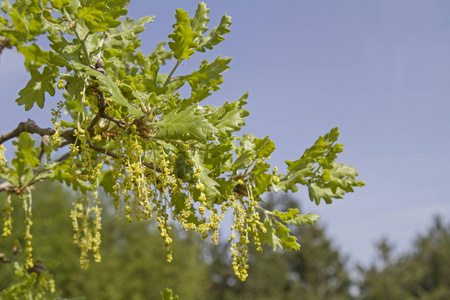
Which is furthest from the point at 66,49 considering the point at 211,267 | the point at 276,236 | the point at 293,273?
the point at 293,273

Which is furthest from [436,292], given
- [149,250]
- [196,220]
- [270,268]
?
[196,220]

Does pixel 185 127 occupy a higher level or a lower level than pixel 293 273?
lower

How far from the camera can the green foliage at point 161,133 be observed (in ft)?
6.73

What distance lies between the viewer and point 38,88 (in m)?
2.26

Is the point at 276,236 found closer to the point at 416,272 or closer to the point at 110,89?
the point at 110,89

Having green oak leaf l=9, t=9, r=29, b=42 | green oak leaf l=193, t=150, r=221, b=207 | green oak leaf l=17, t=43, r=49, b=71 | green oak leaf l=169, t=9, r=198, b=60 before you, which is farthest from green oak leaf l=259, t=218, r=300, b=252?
green oak leaf l=9, t=9, r=29, b=42

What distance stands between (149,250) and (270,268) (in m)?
13.6

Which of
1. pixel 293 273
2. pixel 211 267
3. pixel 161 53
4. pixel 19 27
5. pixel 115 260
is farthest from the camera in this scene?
pixel 293 273

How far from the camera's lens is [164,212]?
212 centimetres

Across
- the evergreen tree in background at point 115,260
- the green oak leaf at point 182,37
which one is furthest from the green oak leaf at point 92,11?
the evergreen tree in background at point 115,260

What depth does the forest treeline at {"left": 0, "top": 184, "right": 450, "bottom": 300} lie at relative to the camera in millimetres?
32281

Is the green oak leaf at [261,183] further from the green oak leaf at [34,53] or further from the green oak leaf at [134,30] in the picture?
the green oak leaf at [34,53]

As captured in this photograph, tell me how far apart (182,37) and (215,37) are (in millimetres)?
308

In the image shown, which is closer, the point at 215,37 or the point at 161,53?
the point at 215,37
